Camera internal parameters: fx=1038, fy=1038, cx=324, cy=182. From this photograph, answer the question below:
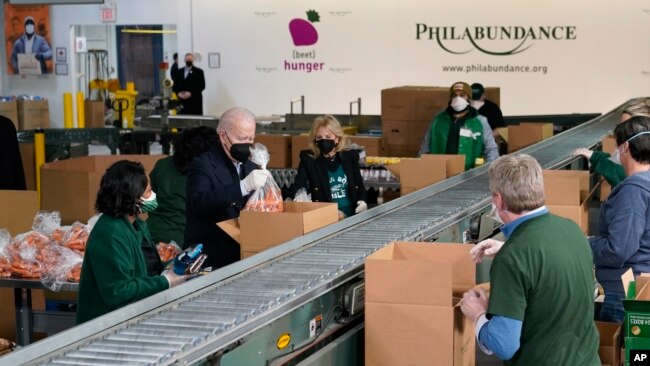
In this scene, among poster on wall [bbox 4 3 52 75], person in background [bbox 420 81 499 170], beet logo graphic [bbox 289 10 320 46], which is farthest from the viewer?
poster on wall [bbox 4 3 52 75]

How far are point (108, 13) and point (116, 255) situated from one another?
→ 16.4 metres

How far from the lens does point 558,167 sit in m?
5.81

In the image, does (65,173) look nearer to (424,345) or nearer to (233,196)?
(233,196)

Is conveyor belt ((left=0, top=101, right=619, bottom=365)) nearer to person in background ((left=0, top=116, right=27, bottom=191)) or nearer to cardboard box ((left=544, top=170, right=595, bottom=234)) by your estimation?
cardboard box ((left=544, top=170, right=595, bottom=234))

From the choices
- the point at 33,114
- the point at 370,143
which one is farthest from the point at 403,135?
the point at 33,114

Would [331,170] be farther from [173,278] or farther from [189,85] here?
[189,85]

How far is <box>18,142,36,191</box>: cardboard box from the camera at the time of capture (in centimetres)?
1023

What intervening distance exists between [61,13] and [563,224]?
60.5 feet

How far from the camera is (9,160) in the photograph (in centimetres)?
700

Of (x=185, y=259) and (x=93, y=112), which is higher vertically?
(x=93, y=112)

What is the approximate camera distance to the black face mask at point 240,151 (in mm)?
4570

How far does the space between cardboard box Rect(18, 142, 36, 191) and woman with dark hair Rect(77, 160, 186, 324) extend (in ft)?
22.1

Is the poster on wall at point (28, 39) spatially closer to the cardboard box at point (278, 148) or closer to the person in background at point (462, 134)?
the cardboard box at point (278, 148)

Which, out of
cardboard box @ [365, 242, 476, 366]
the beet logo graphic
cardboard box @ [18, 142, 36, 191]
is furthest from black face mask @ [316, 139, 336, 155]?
the beet logo graphic
